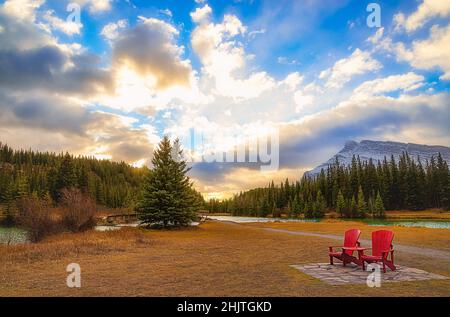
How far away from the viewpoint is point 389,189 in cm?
10700

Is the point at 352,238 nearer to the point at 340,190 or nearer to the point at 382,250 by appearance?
the point at 382,250

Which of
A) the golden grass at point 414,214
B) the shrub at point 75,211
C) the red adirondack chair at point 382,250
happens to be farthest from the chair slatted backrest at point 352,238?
the golden grass at point 414,214

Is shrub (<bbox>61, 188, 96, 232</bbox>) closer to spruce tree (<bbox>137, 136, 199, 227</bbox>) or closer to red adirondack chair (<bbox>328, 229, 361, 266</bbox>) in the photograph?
spruce tree (<bbox>137, 136, 199, 227</bbox>)

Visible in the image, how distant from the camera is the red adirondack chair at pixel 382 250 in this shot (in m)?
10.3

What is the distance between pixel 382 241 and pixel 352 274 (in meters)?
1.90

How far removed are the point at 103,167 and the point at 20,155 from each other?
165 feet

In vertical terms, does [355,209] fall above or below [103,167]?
below

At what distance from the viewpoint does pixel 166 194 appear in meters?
32.1

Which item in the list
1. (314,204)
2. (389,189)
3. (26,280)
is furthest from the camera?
(389,189)

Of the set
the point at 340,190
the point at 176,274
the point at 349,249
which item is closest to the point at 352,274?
the point at 349,249

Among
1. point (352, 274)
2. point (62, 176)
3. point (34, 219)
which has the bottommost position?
point (352, 274)

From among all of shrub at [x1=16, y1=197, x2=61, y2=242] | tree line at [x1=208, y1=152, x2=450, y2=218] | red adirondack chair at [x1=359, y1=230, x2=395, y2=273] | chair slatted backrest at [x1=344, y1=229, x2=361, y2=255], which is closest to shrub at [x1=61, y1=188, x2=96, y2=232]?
shrub at [x1=16, y1=197, x2=61, y2=242]
